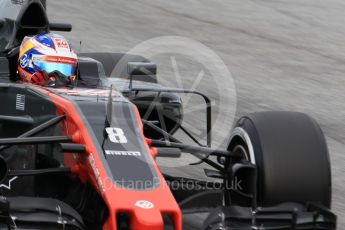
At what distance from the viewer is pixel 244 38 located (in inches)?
567

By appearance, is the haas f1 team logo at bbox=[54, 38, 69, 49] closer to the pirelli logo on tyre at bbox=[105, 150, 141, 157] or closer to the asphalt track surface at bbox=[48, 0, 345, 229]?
the pirelli logo on tyre at bbox=[105, 150, 141, 157]

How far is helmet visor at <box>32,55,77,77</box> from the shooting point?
22.7 feet

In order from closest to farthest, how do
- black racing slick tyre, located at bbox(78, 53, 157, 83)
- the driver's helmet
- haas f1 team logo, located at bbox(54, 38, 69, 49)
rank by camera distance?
the driver's helmet → haas f1 team logo, located at bbox(54, 38, 69, 49) → black racing slick tyre, located at bbox(78, 53, 157, 83)

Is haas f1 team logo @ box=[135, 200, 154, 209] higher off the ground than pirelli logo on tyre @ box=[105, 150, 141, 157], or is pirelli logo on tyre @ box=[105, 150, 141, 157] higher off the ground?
pirelli logo on tyre @ box=[105, 150, 141, 157]

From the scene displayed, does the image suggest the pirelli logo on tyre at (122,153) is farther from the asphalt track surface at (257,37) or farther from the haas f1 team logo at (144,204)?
the asphalt track surface at (257,37)

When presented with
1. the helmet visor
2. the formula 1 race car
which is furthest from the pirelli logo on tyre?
the helmet visor

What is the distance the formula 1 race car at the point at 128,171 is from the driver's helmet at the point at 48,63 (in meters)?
0.16

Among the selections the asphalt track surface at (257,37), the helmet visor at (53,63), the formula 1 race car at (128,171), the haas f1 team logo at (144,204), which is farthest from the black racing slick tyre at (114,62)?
the haas f1 team logo at (144,204)

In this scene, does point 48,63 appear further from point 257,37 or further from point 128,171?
point 257,37

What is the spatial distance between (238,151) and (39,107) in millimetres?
1439

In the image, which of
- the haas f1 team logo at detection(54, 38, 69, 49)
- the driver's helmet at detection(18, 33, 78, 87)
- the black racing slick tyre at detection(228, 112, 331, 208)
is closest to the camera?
the black racing slick tyre at detection(228, 112, 331, 208)

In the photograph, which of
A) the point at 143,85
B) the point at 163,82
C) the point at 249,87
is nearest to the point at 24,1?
the point at 143,85

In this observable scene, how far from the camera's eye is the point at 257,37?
47.7 feet

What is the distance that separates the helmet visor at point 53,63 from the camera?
6.91m
